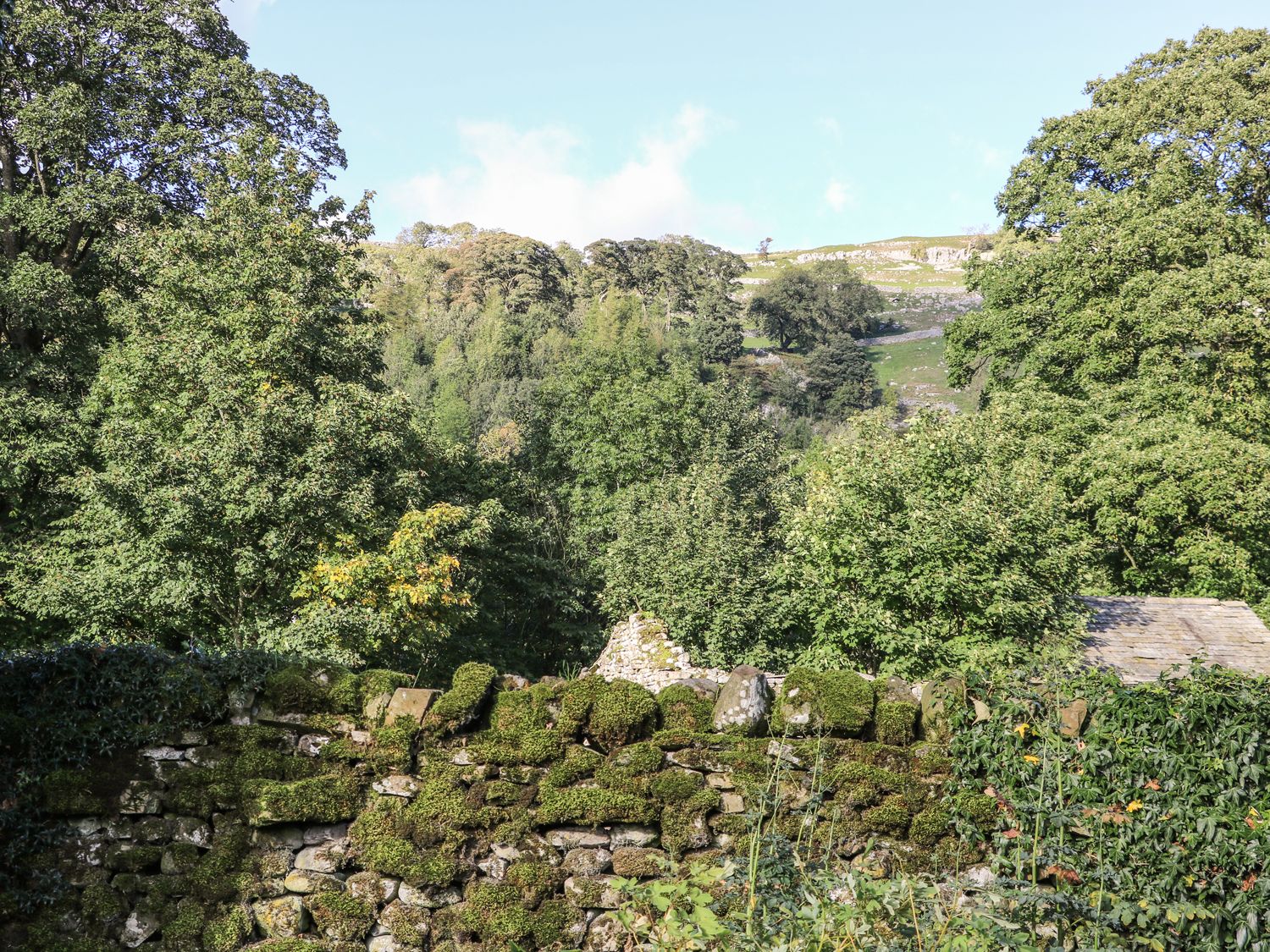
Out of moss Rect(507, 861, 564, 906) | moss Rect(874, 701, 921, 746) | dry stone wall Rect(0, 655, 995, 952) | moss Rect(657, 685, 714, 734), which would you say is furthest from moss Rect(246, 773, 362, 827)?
moss Rect(874, 701, 921, 746)

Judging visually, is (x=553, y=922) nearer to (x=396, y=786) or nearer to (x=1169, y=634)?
(x=396, y=786)

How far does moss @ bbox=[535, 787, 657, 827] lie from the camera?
4.42 metres

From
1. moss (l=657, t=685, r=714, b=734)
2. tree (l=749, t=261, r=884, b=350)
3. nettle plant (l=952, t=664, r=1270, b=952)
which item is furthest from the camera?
tree (l=749, t=261, r=884, b=350)

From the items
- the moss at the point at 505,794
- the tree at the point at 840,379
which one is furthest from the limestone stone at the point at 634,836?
the tree at the point at 840,379

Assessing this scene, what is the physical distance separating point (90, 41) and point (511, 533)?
13341mm

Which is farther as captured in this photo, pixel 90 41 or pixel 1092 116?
pixel 1092 116

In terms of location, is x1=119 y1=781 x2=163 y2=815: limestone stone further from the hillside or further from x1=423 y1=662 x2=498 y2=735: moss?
the hillside

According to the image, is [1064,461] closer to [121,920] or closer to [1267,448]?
[1267,448]

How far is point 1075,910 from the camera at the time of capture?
11.5ft

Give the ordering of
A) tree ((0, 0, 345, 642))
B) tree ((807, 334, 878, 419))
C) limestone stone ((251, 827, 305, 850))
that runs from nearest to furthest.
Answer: limestone stone ((251, 827, 305, 850)) → tree ((0, 0, 345, 642)) → tree ((807, 334, 878, 419))

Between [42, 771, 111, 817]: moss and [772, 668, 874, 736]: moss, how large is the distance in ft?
Result: 12.0

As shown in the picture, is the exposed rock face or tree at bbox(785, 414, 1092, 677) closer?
tree at bbox(785, 414, 1092, 677)

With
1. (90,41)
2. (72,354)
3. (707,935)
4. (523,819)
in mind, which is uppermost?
(90,41)

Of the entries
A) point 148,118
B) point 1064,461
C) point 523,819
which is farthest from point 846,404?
point 523,819
